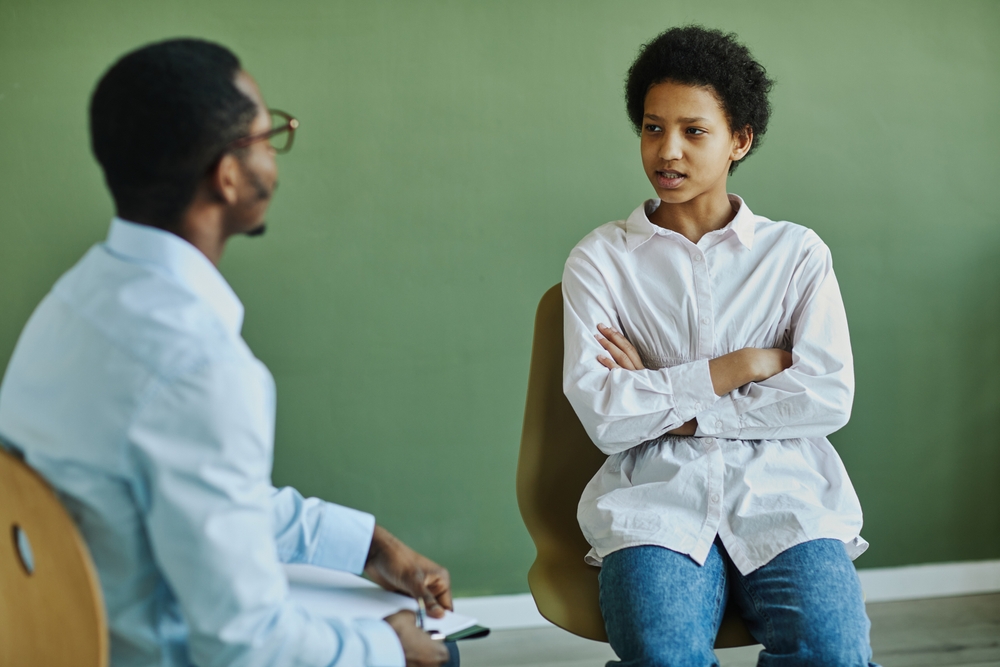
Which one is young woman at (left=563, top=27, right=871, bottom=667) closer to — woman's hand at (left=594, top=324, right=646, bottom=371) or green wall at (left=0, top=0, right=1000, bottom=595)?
woman's hand at (left=594, top=324, right=646, bottom=371)

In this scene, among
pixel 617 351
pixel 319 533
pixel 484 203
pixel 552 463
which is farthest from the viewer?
pixel 484 203

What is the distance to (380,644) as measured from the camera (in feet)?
3.00

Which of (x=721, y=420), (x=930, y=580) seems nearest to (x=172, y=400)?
(x=721, y=420)

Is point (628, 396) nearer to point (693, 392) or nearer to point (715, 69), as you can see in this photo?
point (693, 392)

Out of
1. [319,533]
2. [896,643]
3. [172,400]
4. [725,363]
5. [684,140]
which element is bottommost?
[896,643]

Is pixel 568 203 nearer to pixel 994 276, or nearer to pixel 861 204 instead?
pixel 861 204

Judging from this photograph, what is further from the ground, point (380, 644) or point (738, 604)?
point (380, 644)

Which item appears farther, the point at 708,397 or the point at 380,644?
the point at 708,397

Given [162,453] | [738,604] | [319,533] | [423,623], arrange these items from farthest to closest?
1. [738,604]
2. [319,533]
3. [423,623]
4. [162,453]

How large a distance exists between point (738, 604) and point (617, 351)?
1.62 feet


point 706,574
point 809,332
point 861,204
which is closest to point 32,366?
point 706,574

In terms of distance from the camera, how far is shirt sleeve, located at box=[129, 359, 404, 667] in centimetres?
77

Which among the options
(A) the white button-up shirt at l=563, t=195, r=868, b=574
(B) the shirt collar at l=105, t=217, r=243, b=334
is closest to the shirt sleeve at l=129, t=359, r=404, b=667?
(B) the shirt collar at l=105, t=217, r=243, b=334

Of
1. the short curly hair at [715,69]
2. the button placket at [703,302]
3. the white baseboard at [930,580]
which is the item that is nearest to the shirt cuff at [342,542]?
the button placket at [703,302]
